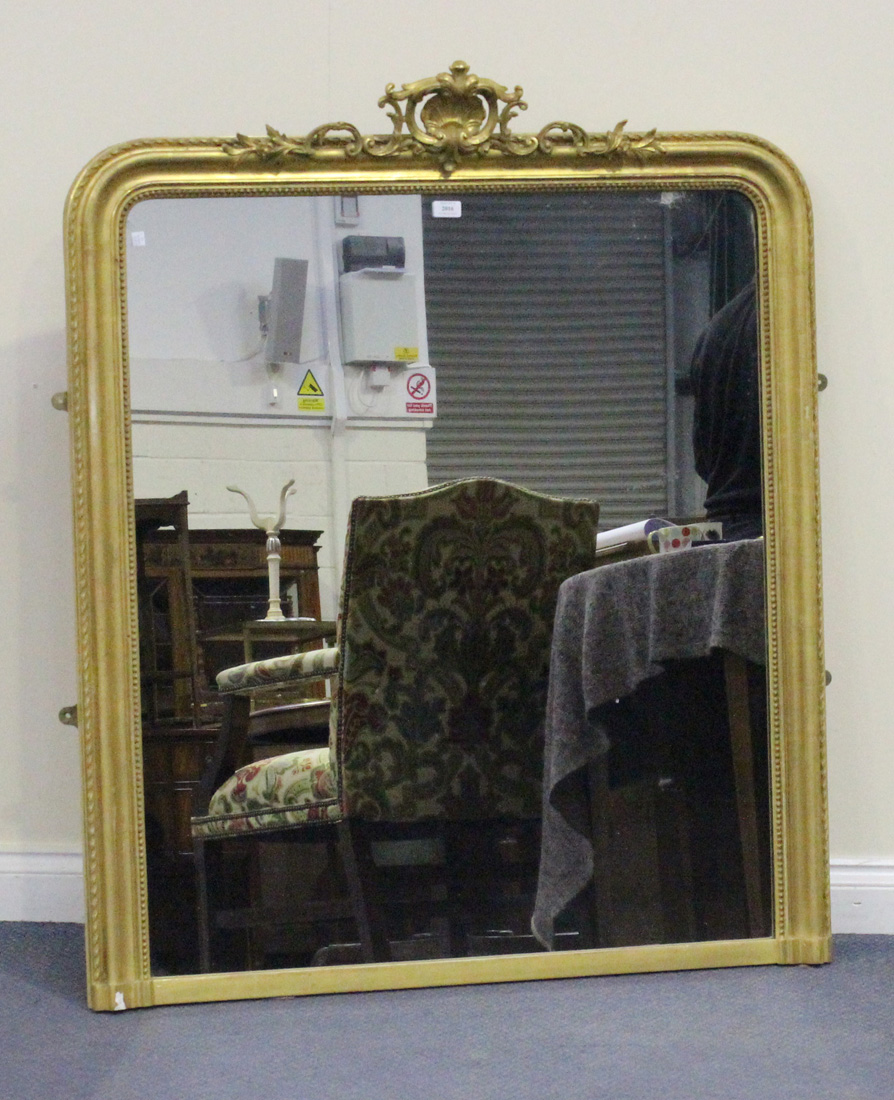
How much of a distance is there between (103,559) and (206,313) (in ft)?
1.56

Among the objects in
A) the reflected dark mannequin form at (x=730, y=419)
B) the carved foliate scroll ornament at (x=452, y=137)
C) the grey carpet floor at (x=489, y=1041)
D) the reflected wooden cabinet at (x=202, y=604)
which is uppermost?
the carved foliate scroll ornament at (x=452, y=137)

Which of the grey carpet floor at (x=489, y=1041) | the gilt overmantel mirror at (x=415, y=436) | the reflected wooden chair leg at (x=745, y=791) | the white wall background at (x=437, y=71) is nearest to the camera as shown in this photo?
the grey carpet floor at (x=489, y=1041)

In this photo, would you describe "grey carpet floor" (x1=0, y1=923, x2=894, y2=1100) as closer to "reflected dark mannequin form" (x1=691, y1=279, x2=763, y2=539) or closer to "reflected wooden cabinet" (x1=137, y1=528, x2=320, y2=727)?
"reflected wooden cabinet" (x1=137, y1=528, x2=320, y2=727)

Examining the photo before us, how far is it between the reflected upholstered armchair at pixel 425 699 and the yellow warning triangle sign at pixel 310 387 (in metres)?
0.23

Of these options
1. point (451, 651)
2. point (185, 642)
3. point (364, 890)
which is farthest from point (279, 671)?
point (364, 890)

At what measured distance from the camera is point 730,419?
240 centimetres

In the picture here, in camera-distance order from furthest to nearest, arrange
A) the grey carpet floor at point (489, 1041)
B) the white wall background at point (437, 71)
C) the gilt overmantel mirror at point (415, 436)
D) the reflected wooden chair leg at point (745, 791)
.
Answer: the white wall background at point (437, 71) < the reflected wooden chair leg at point (745, 791) < the gilt overmantel mirror at point (415, 436) < the grey carpet floor at point (489, 1041)

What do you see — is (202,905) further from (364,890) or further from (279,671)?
(279,671)

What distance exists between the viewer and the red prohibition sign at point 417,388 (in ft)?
7.70

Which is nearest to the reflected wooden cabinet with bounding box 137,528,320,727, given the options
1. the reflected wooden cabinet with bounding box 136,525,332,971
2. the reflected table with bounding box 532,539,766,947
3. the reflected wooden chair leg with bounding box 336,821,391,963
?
the reflected wooden cabinet with bounding box 136,525,332,971

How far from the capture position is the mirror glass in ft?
7.54

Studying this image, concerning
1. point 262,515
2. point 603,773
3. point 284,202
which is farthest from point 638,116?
point 603,773

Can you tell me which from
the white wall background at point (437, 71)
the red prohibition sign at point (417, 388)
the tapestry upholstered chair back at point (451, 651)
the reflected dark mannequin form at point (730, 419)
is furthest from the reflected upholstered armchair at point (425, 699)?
the white wall background at point (437, 71)

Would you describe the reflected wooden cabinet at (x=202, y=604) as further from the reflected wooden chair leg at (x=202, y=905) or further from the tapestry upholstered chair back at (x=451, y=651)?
the reflected wooden chair leg at (x=202, y=905)
